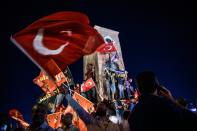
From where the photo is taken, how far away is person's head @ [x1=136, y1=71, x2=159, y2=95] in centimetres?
396

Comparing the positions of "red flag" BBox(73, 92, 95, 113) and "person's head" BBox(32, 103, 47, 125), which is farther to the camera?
"red flag" BBox(73, 92, 95, 113)

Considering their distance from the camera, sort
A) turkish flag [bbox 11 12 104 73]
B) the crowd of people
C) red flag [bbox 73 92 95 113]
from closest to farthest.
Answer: the crowd of people
turkish flag [bbox 11 12 104 73]
red flag [bbox 73 92 95 113]

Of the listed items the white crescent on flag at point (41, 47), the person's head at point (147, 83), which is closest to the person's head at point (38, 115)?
the white crescent on flag at point (41, 47)

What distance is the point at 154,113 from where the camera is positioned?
3672 mm

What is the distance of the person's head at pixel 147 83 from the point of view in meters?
3.96

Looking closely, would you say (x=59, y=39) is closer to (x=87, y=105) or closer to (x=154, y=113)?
(x=154, y=113)

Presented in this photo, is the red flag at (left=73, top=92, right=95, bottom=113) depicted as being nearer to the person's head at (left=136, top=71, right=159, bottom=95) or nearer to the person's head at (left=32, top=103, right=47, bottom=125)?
the person's head at (left=32, top=103, right=47, bottom=125)

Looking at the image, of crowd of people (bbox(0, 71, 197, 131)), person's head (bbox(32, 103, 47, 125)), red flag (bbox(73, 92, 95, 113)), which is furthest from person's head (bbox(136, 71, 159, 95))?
red flag (bbox(73, 92, 95, 113))

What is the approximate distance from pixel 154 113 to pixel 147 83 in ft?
1.60

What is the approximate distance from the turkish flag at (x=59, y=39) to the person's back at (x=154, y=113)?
11.4 ft

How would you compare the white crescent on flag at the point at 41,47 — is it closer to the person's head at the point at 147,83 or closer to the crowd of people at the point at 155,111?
the crowd of people at the point at 155,111

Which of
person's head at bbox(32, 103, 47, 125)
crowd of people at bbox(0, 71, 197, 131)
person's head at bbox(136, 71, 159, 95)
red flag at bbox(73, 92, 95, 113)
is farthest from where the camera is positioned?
red flag at bbox(73, 92, 95, 113)

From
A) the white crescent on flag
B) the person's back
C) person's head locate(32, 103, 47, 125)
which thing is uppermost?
the white crescent on flag

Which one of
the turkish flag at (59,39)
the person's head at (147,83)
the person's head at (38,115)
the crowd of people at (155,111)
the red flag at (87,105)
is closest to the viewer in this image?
the crowd of people at (155,111)
